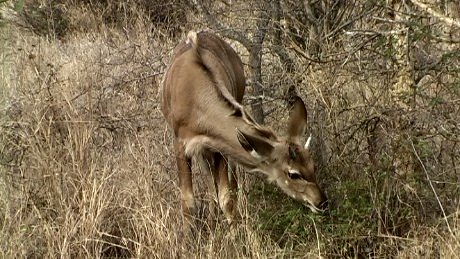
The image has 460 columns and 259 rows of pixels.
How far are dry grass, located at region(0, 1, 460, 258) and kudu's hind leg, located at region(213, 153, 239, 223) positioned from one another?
0.13m

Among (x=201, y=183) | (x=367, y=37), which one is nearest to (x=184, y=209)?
(x=201, y=183)

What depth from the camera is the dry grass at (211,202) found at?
642 centimetres

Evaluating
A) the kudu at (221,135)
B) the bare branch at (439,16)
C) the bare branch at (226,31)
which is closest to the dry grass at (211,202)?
the kudu at (221,135)

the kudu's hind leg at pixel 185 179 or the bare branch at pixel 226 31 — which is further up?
the bare branch at pixel 226 31

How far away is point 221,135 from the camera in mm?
6871

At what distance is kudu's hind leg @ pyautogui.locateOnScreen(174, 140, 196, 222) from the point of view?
710 centimetres

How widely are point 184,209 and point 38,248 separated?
127cm

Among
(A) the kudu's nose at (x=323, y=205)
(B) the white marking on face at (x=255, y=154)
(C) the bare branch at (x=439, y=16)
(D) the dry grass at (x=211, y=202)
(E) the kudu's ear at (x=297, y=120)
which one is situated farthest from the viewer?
(E) the kudu's ear at (x=297, y=120)

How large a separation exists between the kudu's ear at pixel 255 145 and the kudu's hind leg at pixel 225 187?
2.00 feet

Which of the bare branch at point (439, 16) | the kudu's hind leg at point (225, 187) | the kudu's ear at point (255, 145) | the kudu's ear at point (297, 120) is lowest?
the kudu's hind leg at point (225, 187)

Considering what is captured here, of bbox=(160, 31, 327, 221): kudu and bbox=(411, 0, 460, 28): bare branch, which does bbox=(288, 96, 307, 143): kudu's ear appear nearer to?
bbox=(160, 31, 327, 221): kudu

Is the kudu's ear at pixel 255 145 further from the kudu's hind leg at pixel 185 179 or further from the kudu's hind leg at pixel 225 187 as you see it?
the kudu's hind leg at pixel 185 179

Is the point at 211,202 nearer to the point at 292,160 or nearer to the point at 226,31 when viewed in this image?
the point at 292,160

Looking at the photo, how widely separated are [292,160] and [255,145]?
0.32 metres
